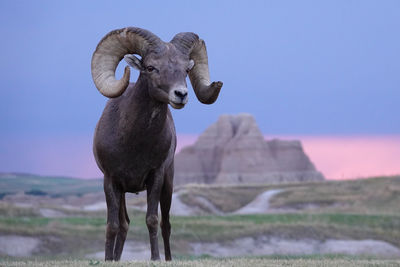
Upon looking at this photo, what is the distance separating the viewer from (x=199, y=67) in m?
11.0

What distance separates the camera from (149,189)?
1013 cm

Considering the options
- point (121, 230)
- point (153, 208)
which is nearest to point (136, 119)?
point (153, 208)

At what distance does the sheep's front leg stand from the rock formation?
82.2 m

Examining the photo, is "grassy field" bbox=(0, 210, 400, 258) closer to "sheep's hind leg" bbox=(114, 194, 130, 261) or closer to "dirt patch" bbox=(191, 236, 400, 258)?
"dirt patch" bbox=(191, 236, 400, 258)

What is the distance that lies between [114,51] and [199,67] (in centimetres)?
164

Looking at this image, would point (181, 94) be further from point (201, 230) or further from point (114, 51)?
point (201, 230)

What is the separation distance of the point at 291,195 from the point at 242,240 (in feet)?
67.4

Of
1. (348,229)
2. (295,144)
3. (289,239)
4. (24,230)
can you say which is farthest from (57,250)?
(295,144)

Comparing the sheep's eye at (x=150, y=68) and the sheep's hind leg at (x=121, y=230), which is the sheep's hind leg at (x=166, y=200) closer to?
the sheep's hind leg at (x=121, y=230)

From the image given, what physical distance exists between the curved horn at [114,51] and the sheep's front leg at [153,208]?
1559mm

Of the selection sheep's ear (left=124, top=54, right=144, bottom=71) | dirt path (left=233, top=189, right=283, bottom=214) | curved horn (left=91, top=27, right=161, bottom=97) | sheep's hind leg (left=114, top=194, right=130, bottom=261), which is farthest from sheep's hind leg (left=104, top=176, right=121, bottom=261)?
dirt path (left=233, top=189, right=283, bottom=214)

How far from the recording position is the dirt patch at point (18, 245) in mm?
23438

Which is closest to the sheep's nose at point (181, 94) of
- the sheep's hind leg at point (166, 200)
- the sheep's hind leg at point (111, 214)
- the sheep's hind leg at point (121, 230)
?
the sheep's hind leg at point (111, 214)

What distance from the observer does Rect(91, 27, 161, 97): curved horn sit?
967 centimetres
